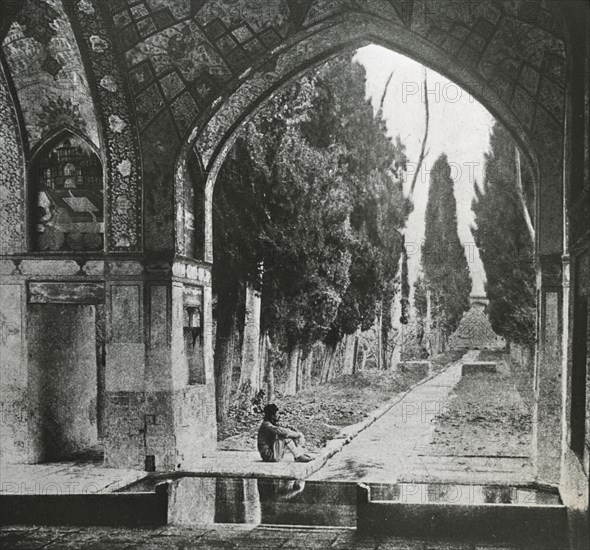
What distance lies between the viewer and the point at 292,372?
44.5 ft

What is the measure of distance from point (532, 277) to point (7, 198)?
1110cm

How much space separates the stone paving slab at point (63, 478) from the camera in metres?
8.08

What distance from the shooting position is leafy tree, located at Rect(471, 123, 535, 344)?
16281 mm

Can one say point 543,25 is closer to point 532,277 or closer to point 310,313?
point 310,313

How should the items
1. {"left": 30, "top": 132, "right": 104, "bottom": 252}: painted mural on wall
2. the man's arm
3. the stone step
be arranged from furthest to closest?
the man's arm, {"left": 30, "top": 132, "right": 104, "bottom": 252}: painted mural on wall, the stone step

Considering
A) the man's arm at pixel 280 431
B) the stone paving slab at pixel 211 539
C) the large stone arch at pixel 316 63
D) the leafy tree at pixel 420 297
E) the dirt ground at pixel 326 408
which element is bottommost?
the dirt ground at pixel 326 408

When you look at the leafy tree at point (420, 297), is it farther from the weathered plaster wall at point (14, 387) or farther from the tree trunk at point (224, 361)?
the weathered plaster wall at point (14, 387)

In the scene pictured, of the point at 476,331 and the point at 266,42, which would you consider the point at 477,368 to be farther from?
the point at 266,42

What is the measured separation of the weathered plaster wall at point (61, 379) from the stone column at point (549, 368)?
563 cm

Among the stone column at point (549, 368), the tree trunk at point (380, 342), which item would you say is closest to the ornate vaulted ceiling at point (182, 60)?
the stone column at point (549, 368)

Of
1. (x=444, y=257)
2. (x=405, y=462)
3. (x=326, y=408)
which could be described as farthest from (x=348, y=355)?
(x=405, y=462)

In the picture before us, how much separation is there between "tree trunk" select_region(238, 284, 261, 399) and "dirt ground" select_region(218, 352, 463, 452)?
0.38 meters

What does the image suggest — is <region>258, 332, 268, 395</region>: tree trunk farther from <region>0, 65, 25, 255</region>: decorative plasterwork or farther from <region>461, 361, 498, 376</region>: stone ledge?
<region>461, 361, 498, 376</region>: stone ledge

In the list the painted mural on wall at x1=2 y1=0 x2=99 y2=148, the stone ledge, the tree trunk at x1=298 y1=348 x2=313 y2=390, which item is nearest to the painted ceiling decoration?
the painted mural on wall at x1=2 y1=0 x2=99 y2=148
